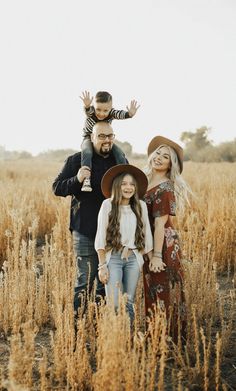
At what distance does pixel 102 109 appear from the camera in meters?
4.25

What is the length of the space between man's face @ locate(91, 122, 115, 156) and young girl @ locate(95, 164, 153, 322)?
1.21 ft

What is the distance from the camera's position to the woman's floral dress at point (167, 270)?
3.40 m

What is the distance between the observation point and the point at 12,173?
19.5 m

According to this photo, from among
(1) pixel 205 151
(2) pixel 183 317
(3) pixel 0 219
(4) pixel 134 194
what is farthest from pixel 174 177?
(1) pixel 205 151

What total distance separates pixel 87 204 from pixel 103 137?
0.54 meters

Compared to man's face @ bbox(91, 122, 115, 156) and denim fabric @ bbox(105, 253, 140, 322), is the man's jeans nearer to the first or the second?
denim fabric @ bbox(105, 253, 140, 322)

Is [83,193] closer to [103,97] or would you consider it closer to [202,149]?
[103,97]

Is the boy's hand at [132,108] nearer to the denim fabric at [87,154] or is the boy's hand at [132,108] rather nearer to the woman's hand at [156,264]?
the denim fabric at [87,154]

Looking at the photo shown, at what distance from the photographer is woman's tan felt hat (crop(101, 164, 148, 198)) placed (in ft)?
11.0

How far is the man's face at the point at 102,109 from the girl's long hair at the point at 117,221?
1.12 metres

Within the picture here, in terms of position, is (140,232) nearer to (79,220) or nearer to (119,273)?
(119,273)

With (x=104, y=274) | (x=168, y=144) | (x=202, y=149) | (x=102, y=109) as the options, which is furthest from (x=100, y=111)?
(x=202, y=149)

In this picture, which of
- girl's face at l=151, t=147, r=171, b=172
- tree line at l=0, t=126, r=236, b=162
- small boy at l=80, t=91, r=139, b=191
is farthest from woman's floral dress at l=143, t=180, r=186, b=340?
tree line at l=0, t=126, r=236, b=162

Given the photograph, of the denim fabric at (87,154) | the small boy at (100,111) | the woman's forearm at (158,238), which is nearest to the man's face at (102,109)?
the small boy at (100,111)
